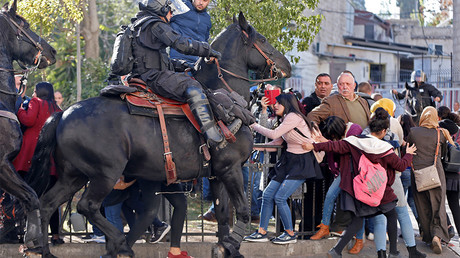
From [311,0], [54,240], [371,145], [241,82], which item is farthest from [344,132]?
[311,0]

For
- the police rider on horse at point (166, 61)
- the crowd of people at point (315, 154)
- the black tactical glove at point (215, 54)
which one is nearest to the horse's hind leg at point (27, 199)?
the crowd of people at point (315, 154)

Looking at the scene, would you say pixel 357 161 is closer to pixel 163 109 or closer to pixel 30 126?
pixel 163 109

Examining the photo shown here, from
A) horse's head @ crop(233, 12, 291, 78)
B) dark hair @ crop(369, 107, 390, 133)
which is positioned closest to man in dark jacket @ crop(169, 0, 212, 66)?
horse's head @ crop(233, 12, 291, 78)

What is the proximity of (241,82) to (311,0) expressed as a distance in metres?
5.57

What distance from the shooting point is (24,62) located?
7.03 meters

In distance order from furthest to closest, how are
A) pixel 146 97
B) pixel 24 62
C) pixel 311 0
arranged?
pixel 311 0
pixel 24 62
pixel 146 97

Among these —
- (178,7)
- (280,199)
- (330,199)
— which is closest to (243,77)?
(178,7)

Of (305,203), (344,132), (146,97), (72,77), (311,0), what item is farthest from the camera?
(72,77)

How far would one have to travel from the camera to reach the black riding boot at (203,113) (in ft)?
21.3

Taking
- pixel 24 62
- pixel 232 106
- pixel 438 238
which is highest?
pixel 24 62

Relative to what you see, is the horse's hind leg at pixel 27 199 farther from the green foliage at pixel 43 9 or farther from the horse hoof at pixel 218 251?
the green foliage at pixel 43 9

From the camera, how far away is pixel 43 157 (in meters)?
6.56

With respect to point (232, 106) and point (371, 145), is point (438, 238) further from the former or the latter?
point (232, 106)

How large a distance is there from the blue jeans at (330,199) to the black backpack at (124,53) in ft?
9.40
